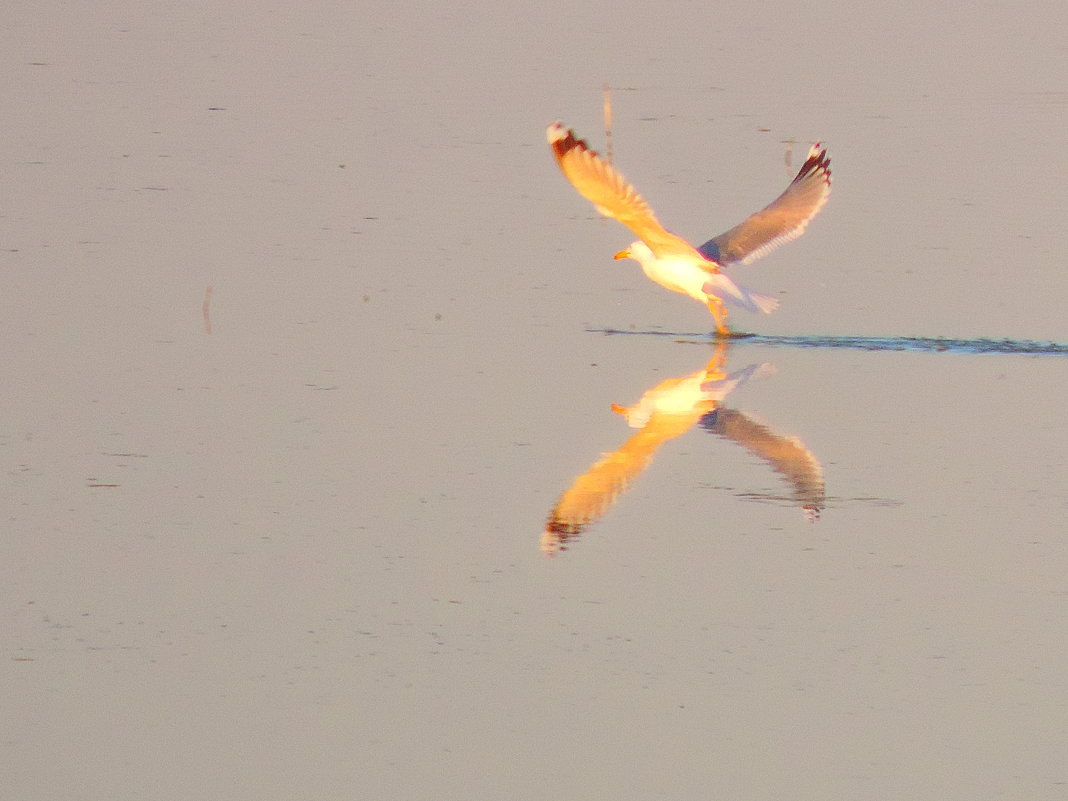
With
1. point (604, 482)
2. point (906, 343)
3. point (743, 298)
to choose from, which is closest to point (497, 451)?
point (604, 482)

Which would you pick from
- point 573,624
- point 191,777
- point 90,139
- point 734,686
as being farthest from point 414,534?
point 90,139

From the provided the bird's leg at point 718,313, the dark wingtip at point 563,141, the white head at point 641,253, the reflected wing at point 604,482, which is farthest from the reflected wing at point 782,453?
the white head at point 641,253

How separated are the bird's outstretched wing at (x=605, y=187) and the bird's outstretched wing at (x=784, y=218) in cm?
64

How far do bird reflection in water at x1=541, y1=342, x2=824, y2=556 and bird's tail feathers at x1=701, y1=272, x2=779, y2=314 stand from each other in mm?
396

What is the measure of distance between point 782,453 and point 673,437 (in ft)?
1.58

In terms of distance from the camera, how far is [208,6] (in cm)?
1958

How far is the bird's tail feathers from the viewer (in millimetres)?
9438

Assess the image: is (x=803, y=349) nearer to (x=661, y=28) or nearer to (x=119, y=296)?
(x=119, y=296)

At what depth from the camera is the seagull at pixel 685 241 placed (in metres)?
9.05

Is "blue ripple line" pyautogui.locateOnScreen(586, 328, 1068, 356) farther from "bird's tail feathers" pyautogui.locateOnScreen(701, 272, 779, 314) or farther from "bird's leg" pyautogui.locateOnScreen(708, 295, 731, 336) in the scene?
"bird's tail feathers" pyautogui.locateOnScreen(701, 272, 779, 314)

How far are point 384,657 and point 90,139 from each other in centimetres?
894

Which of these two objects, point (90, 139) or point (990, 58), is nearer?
point (90, 139)

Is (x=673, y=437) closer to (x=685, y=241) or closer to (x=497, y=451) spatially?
(x=497, y=451)

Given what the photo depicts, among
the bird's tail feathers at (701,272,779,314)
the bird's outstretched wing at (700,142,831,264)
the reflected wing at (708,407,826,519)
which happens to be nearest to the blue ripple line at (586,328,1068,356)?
the bird's tail feathers at (701,272,779,314)
